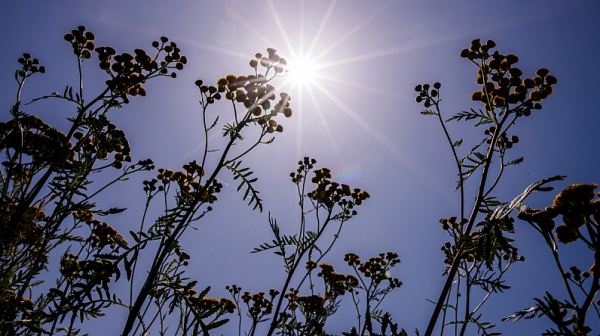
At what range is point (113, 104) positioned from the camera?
3.87 m

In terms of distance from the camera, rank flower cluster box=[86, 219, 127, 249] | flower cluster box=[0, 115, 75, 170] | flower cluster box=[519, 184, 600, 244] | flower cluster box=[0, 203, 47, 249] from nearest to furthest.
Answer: flower cluster box=[519, 184, 600, 244]
flower cluster box=[0, 203, 47, 249]
flower cluster box=[0, 115, 75, 170]
flower cluster box=[86, 219, 127, 249]

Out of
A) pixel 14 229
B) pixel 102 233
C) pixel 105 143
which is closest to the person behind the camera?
pixel 14 229

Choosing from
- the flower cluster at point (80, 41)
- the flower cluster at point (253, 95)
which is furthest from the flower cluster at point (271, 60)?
the flower cluster at point (80, 41)

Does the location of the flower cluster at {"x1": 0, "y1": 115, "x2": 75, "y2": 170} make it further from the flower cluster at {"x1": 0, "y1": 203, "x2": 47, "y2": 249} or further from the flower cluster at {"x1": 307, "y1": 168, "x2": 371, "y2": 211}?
the flower cluster at {"x1": 307, "y1": 168, "x2": 371, "y2": 211}

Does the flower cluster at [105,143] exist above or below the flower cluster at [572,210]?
above

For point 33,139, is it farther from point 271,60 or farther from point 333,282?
point 333,282

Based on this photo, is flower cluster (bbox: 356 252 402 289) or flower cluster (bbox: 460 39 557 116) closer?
flower cluster (bbox: 460 39 557 116)

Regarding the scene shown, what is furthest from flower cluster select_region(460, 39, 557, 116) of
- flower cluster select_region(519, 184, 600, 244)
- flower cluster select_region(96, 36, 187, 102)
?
flower cluster select_region(96, 36, 187, 102)

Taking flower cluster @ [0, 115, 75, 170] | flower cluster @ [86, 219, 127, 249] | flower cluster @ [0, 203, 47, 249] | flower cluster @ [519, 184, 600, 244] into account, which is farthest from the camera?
flower cluster @ [86, 219, 127, 249]

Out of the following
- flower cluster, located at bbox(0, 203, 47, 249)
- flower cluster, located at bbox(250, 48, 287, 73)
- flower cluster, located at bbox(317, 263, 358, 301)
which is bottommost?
flower cluster, located at bbox(0, 203, 47, 249)

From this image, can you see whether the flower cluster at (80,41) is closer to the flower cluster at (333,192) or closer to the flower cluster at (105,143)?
the flower cluster at (105,143)

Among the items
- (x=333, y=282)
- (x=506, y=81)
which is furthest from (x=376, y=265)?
(x=506, y=81)

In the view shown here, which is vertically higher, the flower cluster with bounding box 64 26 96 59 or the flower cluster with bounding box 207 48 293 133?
the flower cluster with bounding box 64 26 96 59

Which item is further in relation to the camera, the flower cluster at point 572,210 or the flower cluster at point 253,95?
the flower cluster at point 253,95
